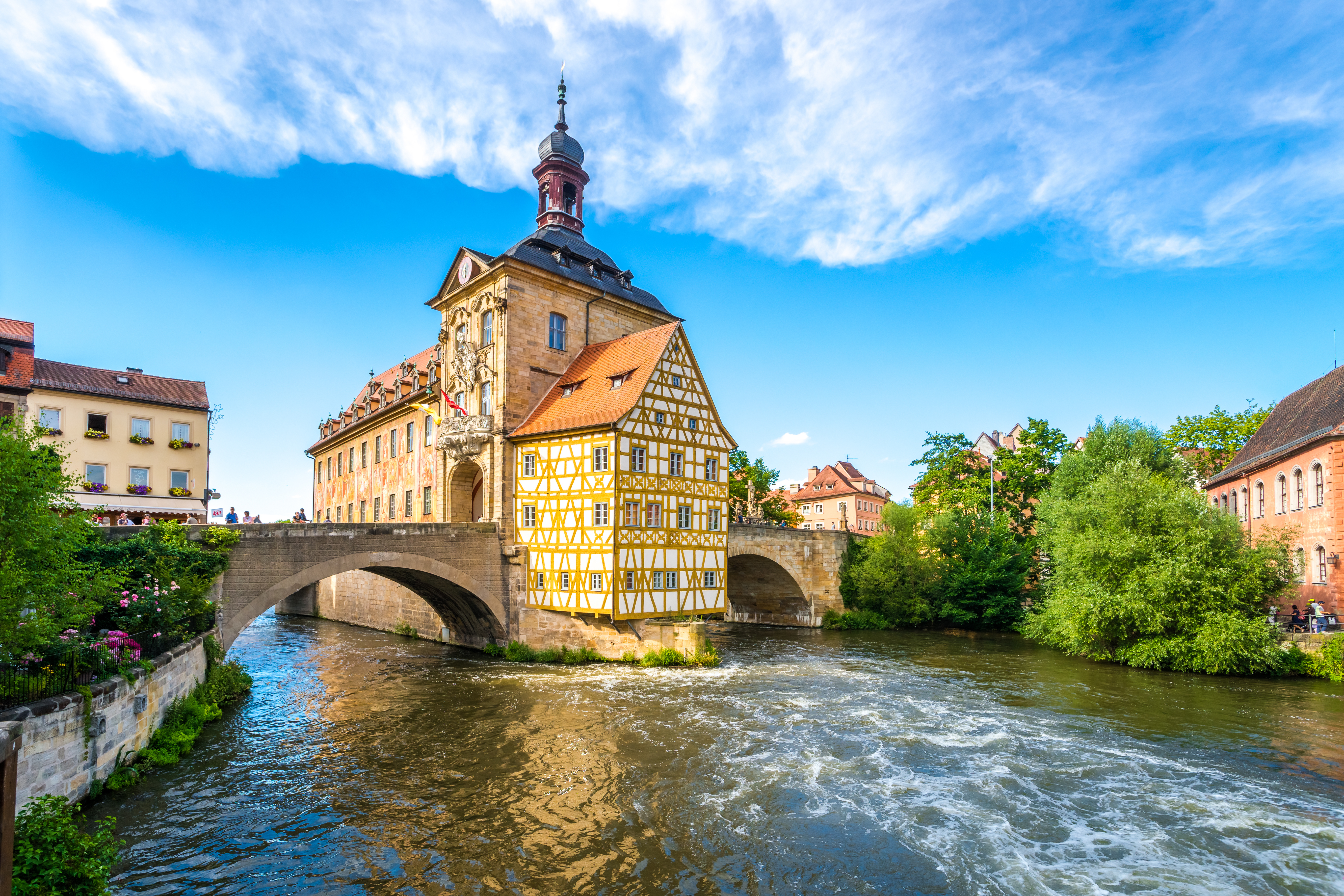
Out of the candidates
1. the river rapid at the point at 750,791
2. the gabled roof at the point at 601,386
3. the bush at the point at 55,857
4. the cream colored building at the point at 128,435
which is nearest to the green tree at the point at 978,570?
the river rapid at the point at 750,791

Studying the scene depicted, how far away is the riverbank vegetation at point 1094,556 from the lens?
21734 mm

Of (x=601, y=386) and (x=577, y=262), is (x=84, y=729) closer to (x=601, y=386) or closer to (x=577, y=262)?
(x=601, y=386)

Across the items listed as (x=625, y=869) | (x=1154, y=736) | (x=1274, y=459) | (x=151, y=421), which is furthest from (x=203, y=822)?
(x=1274, y=459)

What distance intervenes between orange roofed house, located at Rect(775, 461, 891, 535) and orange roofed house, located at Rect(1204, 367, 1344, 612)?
45459mm

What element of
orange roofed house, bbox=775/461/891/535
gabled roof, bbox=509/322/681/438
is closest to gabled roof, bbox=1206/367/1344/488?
gabled roof, bbox=509/322/681/438

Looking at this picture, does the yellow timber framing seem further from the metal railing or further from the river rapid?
the metal railing

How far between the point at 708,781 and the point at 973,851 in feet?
13.8

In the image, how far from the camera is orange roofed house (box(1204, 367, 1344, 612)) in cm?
2330

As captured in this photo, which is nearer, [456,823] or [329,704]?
[456,823]

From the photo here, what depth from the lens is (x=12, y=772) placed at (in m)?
4.39

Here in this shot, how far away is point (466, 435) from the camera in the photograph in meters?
25.1

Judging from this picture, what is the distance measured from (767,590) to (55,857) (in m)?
31.2

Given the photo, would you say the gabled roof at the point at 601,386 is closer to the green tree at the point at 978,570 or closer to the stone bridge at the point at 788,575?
the stone bridge at the point at 788,575

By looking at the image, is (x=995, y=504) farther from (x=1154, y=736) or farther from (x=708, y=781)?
(x=708, y=781)
